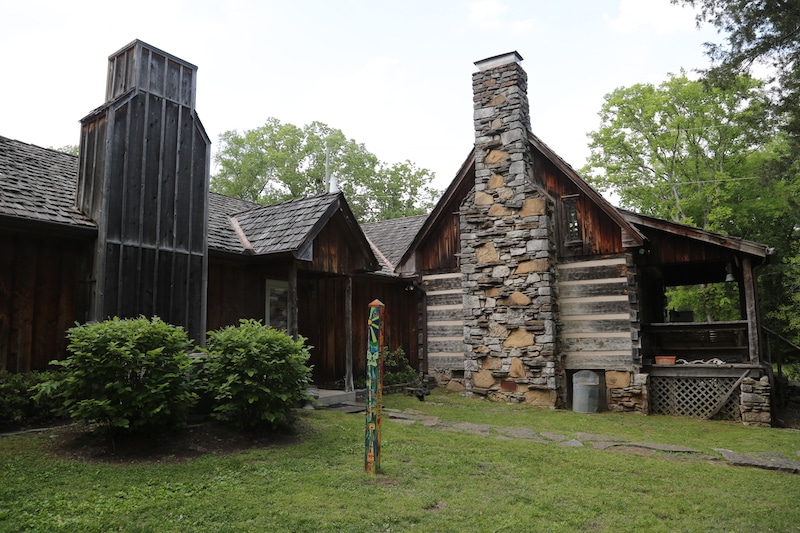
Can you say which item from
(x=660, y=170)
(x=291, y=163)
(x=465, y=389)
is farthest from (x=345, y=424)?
(x=291, y=163)

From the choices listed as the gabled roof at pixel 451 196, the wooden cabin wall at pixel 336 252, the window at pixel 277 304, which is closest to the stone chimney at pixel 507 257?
the gabled roof at pixel 451 196

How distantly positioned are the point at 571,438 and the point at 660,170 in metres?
21.3

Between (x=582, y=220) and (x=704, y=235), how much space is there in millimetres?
2570

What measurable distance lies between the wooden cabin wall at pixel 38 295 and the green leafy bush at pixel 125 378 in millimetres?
1921

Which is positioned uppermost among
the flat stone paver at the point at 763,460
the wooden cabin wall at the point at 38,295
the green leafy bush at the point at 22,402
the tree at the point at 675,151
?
the tree at the point at 675,151

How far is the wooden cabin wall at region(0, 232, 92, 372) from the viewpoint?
7.82 m

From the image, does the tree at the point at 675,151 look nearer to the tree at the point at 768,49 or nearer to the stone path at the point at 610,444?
the tree at the point at 768,49

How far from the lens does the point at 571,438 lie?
8.54 meters

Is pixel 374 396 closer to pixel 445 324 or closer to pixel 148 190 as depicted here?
pixel 148 190

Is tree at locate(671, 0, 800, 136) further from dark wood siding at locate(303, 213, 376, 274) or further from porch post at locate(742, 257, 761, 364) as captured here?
dark wood siding at locate(303, 213, 376, 274)

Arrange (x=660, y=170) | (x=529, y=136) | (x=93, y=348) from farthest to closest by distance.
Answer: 1. (x=660, y=170)
2. (x=529, y=136)
3. (x=93, y=348)

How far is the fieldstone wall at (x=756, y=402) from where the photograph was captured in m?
10.6

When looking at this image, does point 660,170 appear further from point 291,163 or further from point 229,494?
point 229,494

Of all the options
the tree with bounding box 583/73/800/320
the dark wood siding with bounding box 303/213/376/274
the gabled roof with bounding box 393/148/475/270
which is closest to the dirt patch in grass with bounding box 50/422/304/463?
the dark wood siding with bounding box 303/213/376/274
